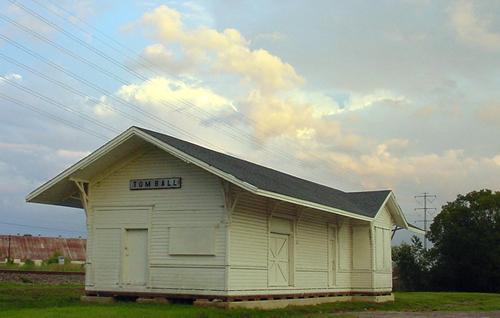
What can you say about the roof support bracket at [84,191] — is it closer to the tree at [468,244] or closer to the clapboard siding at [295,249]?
the clapboard siding at [295,249]

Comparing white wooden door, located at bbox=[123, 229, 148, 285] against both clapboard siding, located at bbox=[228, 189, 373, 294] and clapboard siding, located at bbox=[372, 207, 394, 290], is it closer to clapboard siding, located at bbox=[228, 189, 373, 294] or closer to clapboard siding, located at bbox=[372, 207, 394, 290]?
clapboard siding, located at bbox=[228, 189, 373, 294]

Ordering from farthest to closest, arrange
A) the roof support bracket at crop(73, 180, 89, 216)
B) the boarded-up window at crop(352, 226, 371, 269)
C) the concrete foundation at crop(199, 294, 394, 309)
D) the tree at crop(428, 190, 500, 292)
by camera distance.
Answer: the tree at crop(428, 190, 500, 292) → the boarded-up window at crop(352, 226, 371, 269) → the roof support bracket at crop(73, 180, 89, 216) → the concrete foundation at crop(199, 294, 394, 309)

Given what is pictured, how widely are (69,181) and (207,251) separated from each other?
534 cm

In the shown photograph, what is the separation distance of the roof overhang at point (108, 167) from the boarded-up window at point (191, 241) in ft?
6.81

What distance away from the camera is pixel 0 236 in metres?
68.1

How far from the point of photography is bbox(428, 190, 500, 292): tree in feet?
156

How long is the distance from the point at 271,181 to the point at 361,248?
807cm

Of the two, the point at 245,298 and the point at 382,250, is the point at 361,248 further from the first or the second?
the point at 245,298

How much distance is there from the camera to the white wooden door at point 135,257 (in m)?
22.0

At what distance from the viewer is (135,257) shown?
2216 centimetres

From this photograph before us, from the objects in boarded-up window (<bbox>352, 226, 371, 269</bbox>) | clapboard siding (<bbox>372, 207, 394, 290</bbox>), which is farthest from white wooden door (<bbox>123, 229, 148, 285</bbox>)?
clapboard siding (<bbox>372, 207, 394, 290</bbox>)

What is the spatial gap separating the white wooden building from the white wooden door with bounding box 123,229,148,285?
0.03 metres

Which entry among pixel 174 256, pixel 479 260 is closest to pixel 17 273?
pixel 174 256

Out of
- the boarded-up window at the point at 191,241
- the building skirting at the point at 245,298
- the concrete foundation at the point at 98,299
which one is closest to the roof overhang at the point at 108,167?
the boarded-up window at the point at 191,241
